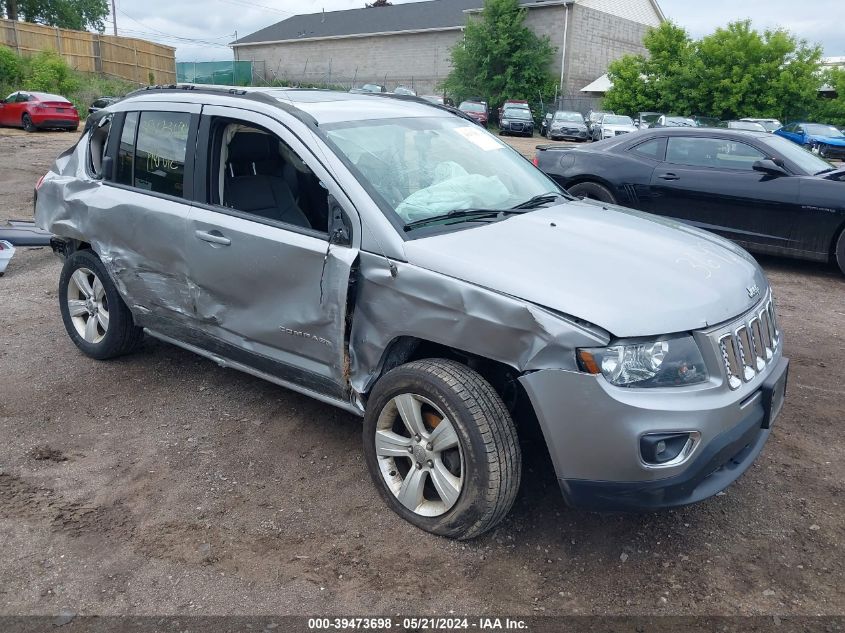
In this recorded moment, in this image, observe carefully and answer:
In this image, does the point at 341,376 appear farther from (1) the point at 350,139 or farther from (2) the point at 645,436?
(2) the point at 645,436

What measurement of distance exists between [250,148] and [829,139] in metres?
26.8

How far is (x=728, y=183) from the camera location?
316 inches

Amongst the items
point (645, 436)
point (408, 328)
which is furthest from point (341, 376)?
point (645, 436)

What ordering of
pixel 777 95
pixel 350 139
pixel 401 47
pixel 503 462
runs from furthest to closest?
pixel 401 47 → pixel 777 95 → pixel 350 139 → pixel 503 462

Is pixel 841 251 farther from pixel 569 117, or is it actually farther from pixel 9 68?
pixel 9 68

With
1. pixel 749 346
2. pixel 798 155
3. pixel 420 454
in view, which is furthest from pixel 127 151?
pixel 798 155

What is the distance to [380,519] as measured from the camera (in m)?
3.37

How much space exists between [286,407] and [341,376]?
1121 mm

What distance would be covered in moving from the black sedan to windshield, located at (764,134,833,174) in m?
0.02

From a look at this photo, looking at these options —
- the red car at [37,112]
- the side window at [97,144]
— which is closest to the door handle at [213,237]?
the side window at [97,144]

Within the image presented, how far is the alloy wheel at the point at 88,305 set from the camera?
→ 495 cm

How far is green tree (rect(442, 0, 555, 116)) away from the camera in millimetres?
41688

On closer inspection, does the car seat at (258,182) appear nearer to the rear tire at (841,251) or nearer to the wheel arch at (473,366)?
the wheel arch at (473,366)

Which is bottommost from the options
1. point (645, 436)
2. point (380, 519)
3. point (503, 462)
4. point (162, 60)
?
point (380, 519)
